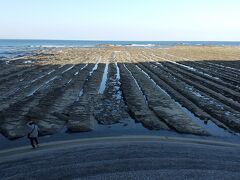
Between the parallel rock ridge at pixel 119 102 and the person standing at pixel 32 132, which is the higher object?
the person standing at pixel 32 132

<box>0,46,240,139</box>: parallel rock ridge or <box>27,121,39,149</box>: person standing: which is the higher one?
<box>27,121,39,149</box>: person standing

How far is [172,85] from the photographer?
36500mm

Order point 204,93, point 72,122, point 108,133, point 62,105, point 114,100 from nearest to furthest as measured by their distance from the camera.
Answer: point 108,133 → point 72,122 → point 62,105 → point 114,100 → point 204,93

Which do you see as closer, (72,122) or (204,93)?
(72,122)

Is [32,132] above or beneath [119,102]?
above

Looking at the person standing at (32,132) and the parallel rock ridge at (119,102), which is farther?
the parallel rock ridge at (119,102)

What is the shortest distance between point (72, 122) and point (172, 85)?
16.2 metres

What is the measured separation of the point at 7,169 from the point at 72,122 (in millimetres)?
7641

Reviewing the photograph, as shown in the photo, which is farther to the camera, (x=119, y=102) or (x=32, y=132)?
(x=119, y=102)

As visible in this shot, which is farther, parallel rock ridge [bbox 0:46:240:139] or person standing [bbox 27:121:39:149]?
parallel rock ridge [bbox 0:46:240:139]

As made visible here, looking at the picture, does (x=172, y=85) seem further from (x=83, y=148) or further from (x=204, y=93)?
(x=83, y=148)

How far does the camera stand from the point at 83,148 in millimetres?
17719

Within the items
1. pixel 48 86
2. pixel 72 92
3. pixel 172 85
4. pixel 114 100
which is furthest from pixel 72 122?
pixel 172 85

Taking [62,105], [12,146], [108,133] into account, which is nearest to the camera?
[12,146]
